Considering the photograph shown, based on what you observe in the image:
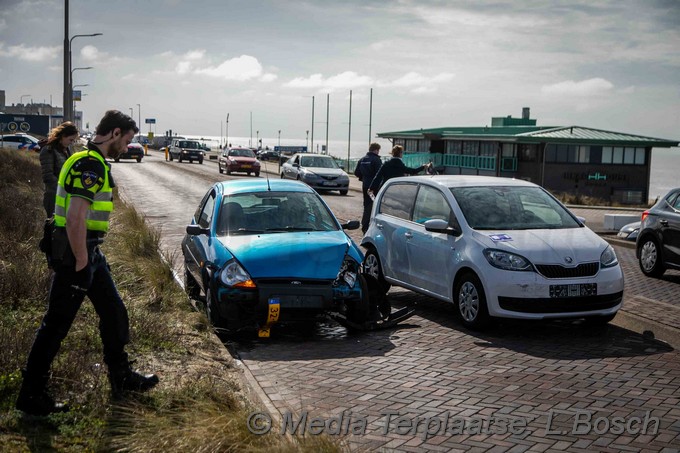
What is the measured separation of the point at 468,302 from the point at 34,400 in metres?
4.81

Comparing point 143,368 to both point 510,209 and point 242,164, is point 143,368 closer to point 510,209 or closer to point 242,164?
point 510,209

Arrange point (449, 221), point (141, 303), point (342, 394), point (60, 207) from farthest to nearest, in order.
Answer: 1. point (449, 221)
2. point (141, 303)
3. point (342, 394)
4. point (60, 207)

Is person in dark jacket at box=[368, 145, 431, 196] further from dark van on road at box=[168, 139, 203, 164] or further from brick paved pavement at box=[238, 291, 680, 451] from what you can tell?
dark van on road at box=[168, 139, 203, 164]

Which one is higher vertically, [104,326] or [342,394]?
[104,326]

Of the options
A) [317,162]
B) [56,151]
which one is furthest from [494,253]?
[317,162]

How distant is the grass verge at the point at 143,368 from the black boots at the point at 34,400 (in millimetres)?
57

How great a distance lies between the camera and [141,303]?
886 cm

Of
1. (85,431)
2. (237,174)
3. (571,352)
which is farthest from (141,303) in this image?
(237,174)

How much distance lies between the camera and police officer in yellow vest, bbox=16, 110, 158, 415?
5.34m

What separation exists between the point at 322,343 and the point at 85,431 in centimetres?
344

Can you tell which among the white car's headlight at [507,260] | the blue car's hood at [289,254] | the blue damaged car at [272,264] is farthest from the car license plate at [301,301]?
the white car's headlight at [507,260]

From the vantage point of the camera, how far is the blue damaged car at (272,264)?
319 inches

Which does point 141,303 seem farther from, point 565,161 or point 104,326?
point 565,161

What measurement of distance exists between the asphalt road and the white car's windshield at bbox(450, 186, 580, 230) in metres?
1.09
